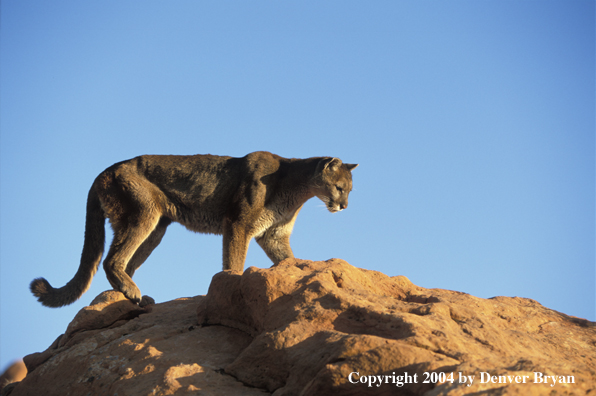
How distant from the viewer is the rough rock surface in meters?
3.29

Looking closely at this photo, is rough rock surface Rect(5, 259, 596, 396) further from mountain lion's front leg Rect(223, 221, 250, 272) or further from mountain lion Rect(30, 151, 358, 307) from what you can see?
mountain lion's front leg Rect(223, 221, 250, 272)

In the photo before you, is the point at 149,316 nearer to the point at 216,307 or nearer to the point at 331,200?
the point at 216,307

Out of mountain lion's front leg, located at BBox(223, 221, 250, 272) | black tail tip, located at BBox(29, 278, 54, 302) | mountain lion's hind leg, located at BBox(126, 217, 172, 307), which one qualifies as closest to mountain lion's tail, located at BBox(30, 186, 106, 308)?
black tail tip, located at BBox(29, 278, 54, 302)

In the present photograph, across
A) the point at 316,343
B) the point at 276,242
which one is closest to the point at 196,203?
the point at 276,242

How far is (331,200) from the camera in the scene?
909 centimetres

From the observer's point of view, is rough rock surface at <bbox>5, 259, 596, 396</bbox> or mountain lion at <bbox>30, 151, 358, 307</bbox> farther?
mountain lion at <bbox>30, 151, 358, 307</bbox>

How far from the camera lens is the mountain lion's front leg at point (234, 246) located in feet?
25.6

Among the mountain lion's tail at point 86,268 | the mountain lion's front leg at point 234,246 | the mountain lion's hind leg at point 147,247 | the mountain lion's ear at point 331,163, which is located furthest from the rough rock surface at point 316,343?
the mountain lion's ear at point 331,163

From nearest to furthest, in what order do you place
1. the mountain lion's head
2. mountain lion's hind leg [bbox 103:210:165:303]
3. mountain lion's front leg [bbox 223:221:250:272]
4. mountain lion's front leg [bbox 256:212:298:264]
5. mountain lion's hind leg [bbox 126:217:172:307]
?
mountain lion's hind leg [bbox 103:210:165:303], mountain lion's front leg [bbox 223:221:250:272], mountain lion's hind leg [bbox 126:217:172:307], mountain lion's front leg [bbox 256:212:298:264], the mountain lion's head

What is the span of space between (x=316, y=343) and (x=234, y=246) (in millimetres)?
4171

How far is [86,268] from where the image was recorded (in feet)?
24.8

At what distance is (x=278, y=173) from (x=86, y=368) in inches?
187

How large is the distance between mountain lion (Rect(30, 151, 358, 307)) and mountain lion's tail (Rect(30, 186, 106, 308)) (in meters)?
0.01

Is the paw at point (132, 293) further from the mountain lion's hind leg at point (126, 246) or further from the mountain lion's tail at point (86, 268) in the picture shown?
the mountain lion's tail at point (86, 268)
